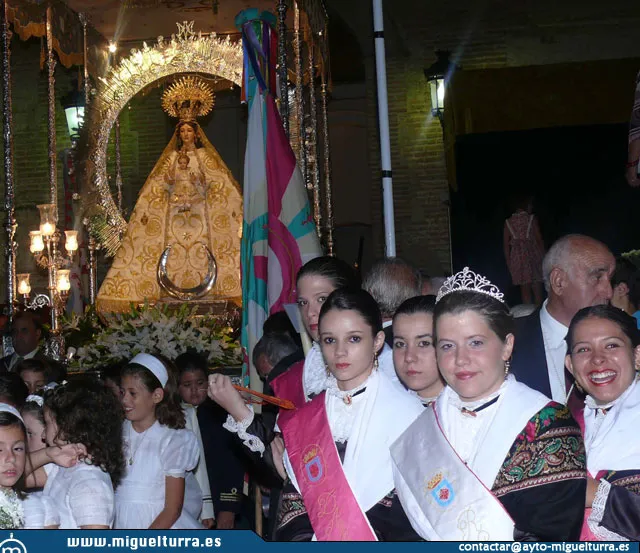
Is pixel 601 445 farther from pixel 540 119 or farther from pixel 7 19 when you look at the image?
pixel 540 119

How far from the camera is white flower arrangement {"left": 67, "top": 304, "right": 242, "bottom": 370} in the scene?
722 centimetres

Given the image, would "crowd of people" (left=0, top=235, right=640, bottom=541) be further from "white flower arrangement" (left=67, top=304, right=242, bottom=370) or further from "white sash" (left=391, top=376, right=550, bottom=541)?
"white flower arrangement" (left=67, top=304, right=242, bottom=370)

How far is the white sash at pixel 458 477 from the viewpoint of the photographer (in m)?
2.79

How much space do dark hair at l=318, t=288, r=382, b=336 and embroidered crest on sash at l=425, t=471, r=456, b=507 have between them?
2.21ft

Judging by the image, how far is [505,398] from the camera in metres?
2.96

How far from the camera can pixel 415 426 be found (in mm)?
3125

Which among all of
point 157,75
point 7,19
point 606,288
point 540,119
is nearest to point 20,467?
point 606,288

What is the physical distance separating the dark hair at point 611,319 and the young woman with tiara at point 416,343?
18.3 inches

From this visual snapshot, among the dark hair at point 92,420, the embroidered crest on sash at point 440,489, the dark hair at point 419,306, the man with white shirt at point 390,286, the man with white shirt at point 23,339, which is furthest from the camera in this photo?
the man with white shirt at point 23,339

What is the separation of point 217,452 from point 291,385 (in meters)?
1.90

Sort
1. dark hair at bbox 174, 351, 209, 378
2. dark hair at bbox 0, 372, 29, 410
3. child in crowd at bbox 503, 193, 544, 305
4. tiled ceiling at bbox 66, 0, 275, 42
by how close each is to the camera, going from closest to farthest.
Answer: dark hair at bbox 0, 372, 29, 410 → dark hair at bbox 174, 351, 209, 378 → tiled ceiling at bbox 66, 0, 275, 42 → child in crowd at bbox 503, 193, 544, 305

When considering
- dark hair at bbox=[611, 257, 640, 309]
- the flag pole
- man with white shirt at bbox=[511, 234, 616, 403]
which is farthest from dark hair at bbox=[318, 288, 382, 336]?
dark hair at bbox=[611, 257, 640, 309]

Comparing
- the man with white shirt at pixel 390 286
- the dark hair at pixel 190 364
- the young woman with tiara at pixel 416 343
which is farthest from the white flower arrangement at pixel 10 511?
the dark hair at pixel 190 364

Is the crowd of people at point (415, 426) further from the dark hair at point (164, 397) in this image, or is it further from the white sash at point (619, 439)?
the dark hair at point (164, 397)
